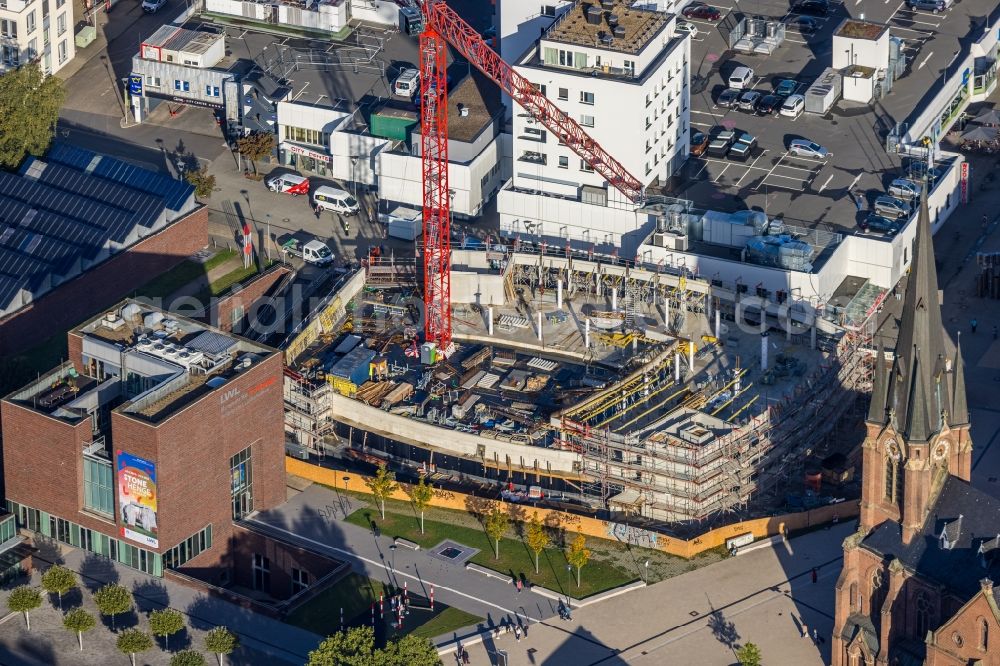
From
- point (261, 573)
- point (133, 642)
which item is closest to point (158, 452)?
point (133, 642)

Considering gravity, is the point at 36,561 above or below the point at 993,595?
below

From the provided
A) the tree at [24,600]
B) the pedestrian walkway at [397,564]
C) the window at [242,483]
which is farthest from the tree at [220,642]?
the window at [242,483]

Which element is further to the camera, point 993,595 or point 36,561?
point 36,561

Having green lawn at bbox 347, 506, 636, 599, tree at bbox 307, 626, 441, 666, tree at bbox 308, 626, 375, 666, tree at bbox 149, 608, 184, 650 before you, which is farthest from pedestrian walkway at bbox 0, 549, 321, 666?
green lawn at bbox 347, 506, 636, 599

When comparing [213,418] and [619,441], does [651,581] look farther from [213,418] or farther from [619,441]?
[213,418]

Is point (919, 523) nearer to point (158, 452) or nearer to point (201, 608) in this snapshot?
point (201, 608)

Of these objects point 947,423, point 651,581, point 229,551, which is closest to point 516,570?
point 651,581

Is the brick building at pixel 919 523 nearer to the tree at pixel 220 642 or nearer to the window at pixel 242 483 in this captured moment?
the tree at pixel 220 642
